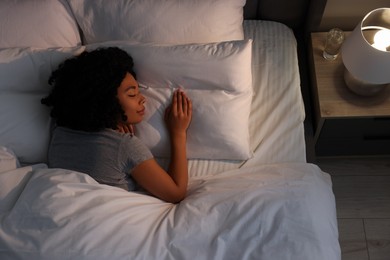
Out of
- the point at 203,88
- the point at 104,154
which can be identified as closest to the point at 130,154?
the point at 104,154

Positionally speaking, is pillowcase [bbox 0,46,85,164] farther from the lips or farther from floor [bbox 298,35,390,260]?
floor [bbox 298,35,390,260]

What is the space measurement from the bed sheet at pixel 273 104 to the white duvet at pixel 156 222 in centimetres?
17

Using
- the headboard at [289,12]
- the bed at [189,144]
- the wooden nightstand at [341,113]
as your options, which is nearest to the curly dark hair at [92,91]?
the bed at [189,144]

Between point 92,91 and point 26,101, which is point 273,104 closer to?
point 92,91

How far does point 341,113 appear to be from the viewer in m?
1.23

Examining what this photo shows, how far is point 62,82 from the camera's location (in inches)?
41.9

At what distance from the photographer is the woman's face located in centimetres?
106

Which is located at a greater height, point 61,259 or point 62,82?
point 62,82

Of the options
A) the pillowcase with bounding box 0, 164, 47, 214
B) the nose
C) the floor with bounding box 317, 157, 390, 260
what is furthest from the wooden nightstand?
the pillowcase with bounding box 0, 164, 47, 214

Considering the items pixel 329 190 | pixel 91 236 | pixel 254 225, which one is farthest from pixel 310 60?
pixel 91 236

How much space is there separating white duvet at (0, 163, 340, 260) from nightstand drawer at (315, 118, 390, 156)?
0.37m

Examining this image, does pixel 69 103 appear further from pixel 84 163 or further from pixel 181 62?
pixel 181 62

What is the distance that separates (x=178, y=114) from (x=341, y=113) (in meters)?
0.56

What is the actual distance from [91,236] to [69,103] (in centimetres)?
38
